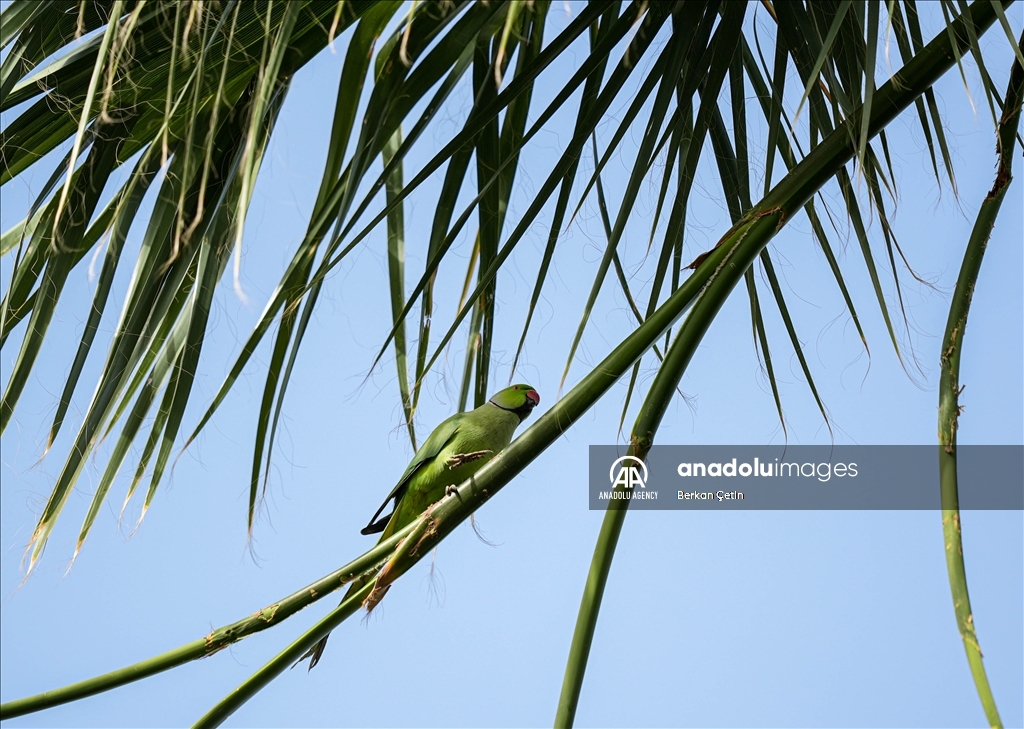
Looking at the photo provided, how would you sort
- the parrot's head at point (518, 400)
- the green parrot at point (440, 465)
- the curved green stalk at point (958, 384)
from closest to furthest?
1. the curved green stalk at point (958, 384)
2. the green parrot at point (440, 465)
3. the parrot's head at point (518, 400)

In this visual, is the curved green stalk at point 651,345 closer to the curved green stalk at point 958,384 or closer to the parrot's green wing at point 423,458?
the curved green stalk at point 958,384

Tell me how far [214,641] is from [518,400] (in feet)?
3.25

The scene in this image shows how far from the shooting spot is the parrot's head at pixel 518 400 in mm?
1630

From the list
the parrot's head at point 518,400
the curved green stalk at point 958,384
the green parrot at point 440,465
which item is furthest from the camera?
the parrot's head at point 518,400

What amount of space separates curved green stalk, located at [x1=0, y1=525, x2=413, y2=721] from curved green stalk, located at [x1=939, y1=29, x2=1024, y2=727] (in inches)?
16.6

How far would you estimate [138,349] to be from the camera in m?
0.70

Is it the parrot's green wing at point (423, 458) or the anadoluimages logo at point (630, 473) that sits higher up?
the parrot's green wing at point (423, 458)

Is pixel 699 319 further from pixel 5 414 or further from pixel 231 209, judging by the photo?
pixel 5 414

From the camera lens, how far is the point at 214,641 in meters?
0.71

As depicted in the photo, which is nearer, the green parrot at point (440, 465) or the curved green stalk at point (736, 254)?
the curved green stalk at point (736, 254)

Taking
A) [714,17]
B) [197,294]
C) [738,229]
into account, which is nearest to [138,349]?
[197,294]

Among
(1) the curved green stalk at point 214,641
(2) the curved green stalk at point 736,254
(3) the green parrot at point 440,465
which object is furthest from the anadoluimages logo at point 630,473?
(3) the green parrot at point 440,465

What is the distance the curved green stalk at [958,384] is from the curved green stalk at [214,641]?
1.38 feet

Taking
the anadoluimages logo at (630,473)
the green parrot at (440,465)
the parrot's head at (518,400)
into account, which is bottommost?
the anadoluimages logo at (630,473)
